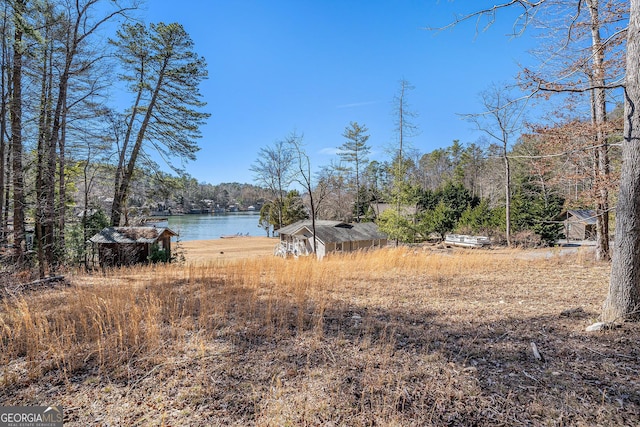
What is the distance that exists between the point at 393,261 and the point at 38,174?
950 cm

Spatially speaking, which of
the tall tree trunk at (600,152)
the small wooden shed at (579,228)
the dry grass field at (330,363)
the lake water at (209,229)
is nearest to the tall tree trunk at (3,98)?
the dry grass field at (330,363)

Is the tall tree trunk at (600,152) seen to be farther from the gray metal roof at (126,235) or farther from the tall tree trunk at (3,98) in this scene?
the gray metal roof at (126,235)

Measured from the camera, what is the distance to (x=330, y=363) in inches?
100.0

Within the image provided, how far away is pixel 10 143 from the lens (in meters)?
6.32

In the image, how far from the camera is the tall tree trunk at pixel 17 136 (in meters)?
6.12

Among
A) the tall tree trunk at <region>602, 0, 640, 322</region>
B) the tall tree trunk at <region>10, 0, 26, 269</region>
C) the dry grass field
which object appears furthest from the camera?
the tall tree trunk at <region>10, 0, 26, 269</region>

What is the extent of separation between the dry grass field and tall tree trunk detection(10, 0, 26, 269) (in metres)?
3.89

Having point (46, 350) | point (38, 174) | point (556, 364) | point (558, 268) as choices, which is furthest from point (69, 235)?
point (558, 268)

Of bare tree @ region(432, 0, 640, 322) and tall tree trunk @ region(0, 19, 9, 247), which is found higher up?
tall tree trunk @ region(0, 19, 9, 247)

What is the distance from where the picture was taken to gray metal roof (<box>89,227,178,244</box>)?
1149 centimetres

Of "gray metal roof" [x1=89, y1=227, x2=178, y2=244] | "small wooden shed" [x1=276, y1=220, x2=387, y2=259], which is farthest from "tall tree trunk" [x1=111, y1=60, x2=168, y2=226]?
"small wooden shed" [x1=276, y1=220, x2=387, y2=259]

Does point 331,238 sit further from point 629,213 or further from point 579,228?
point 579,228

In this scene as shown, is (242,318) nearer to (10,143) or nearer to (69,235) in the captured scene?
(10,143)

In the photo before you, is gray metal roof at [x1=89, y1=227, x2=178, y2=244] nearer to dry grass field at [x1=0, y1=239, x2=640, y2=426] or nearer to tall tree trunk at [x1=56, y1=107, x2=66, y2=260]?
tall tree trunk at [x1=56, y1=107, x2=66, y2=260]
